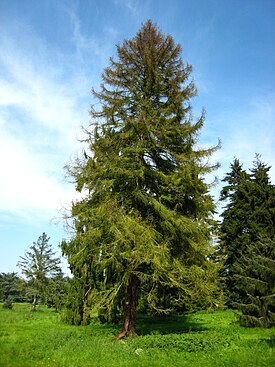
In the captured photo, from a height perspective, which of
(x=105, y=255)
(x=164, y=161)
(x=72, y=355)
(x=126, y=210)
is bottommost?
(x=72, y=355)

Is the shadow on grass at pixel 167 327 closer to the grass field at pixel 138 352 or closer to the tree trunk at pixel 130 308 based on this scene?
the tree trunk at pixel 130 308

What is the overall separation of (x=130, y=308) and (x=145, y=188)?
5443 millimetres

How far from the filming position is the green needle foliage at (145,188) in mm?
12586

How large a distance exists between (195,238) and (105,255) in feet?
13.6

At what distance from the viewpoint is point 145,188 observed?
48.4ft

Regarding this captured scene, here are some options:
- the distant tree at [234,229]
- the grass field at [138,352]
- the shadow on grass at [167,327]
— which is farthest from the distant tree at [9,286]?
the grass field at [138,352]

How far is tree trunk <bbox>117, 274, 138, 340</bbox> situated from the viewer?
1289 cm

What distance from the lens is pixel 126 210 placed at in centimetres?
1395

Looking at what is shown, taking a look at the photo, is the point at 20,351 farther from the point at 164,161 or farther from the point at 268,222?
the point at 268,222

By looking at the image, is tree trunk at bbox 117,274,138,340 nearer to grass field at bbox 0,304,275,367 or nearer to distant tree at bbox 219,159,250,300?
grass field at bbox 0,304,275,367

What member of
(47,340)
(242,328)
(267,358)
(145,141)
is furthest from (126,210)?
(242,328)

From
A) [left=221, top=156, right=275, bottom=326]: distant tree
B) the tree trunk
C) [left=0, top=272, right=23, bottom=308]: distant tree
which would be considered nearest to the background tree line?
the tree trunk

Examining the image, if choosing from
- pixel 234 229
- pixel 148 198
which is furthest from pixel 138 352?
pixel 234 229

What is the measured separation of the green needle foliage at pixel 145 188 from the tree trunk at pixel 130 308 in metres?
0.04
